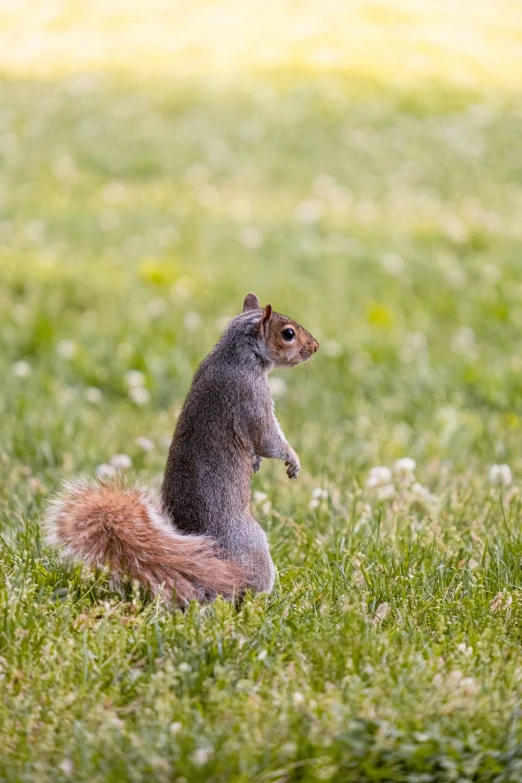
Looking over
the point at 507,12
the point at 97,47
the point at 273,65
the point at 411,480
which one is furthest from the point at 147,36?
the point at 411,480

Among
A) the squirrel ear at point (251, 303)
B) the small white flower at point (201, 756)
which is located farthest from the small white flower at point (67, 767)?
the squirrel ear at point (251, 303)

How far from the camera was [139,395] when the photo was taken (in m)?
5.18

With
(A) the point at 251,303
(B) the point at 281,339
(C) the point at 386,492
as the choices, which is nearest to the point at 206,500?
(B) the point at 281,339

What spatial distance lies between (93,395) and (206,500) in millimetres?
2612

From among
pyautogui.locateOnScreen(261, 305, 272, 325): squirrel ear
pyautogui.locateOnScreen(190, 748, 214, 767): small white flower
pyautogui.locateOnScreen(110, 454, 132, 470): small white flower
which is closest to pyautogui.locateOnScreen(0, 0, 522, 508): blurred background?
pyautogui.locateOnScreen(110, 454, 132, 470): small white flower

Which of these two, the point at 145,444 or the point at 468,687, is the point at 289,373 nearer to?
the point at 145,444

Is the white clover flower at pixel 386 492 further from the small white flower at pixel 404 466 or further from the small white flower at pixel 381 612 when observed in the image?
the small white flower at pixel 381 612

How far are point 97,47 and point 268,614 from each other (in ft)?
42.8

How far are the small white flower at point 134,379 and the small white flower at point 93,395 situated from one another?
168 millimetres

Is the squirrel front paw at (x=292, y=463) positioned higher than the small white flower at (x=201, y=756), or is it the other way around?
the squirrel front paw at (x=292, y=463)

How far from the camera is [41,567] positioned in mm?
2707

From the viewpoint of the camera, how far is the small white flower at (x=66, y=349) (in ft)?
18.6

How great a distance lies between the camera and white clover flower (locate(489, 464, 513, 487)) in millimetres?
3990

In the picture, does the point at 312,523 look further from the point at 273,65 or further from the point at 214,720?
the point at 273,65
